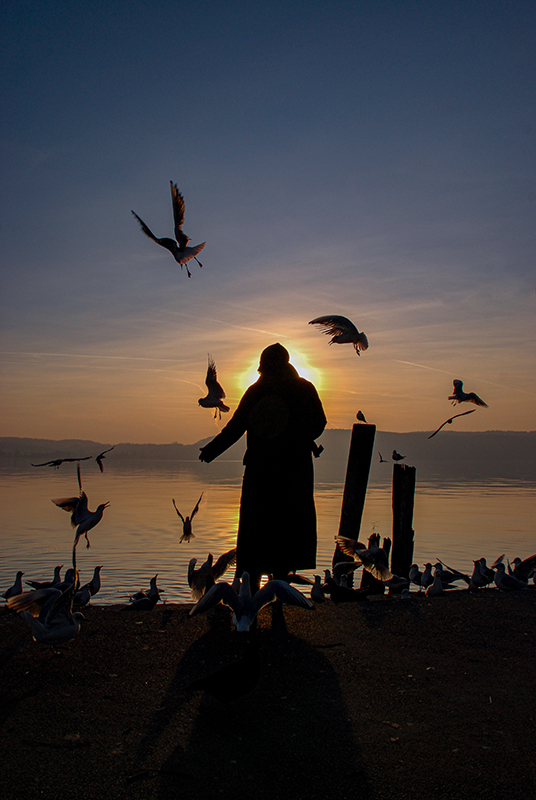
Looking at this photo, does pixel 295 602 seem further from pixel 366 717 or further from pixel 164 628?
pixel 164 628

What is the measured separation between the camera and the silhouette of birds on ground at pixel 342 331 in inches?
391

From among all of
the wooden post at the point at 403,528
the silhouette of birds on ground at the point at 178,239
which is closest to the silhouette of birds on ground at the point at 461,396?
the wooden post at the point at 403,528

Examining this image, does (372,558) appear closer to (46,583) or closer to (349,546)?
(349,546)

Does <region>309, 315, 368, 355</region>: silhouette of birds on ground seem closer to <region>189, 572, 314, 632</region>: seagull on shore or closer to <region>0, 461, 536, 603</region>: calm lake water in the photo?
<region>189, 572, 314, 632</region>: seagull on shore

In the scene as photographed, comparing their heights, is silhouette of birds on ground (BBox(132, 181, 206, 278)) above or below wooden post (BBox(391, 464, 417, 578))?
above

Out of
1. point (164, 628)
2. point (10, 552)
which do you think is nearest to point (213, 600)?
point (164, 628)

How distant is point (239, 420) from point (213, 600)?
242 centimetres

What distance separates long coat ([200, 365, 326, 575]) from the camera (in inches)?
271

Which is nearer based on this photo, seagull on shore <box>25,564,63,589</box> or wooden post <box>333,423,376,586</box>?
seagull on shore <box>25,564,63,589</box>

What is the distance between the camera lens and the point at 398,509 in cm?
1093

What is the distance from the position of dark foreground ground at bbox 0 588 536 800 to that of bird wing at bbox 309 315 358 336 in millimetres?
4941

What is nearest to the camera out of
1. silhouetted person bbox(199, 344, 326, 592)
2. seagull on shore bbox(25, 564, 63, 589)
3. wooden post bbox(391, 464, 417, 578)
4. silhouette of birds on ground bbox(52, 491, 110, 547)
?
silhouetted person bbox(199, 344, 326, 592)

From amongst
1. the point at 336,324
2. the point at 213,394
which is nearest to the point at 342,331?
the point at 336,324

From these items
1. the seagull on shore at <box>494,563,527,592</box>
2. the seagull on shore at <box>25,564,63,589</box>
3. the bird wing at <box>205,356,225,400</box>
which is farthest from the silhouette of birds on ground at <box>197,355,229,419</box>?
the seagull on shore at <box>494,563,527,592</box>
